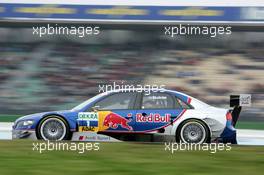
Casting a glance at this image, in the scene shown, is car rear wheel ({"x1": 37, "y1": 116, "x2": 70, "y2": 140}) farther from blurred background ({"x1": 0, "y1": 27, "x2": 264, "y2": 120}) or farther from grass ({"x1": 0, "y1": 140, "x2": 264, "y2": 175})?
blurred background ({"x1": 0, "y1": 27, "x2": 264, "y2": 120})

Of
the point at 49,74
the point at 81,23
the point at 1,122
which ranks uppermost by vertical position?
the point at 81,23

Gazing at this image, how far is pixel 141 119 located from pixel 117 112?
48cm

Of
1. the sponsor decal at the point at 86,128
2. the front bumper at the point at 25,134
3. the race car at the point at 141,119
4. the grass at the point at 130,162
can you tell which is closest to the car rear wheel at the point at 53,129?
the race car at the point at 141,119

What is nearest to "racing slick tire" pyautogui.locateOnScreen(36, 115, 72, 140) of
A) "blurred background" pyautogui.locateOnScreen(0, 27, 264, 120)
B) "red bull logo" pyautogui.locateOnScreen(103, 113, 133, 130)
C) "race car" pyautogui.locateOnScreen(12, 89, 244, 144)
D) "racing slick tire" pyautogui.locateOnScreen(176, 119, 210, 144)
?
"race car" pyautogui.locateOnScreen(12, 89, 244, 144)

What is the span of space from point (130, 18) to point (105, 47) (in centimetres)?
181

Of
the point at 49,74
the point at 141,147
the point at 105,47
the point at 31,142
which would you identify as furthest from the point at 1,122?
the point at 141,147

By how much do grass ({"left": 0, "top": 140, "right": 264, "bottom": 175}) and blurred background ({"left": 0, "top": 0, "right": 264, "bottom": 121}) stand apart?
1557 centimetres

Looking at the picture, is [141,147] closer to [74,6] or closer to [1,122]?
[1,122]

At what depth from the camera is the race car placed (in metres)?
10.3

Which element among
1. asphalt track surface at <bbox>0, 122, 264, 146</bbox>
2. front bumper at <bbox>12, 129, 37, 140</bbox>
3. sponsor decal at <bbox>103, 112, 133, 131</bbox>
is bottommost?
asphalt track surface at <bbox>0, 122, 264, 146</bbox>

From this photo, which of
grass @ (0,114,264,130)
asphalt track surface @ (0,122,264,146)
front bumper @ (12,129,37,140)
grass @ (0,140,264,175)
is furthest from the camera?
grass @ (0,114,264,130)

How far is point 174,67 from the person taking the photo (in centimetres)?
2419

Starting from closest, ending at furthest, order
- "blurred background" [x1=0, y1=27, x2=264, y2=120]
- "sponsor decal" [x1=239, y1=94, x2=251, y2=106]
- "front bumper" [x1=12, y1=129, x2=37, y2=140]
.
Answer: "sponsor decal" [x1=239, y1=94, x2=251, y2=106]
"front bumper" [x1=12, y1=129, x2=37, y2=140]
"blurred background" [x1=0, y1=27, x2=264, y2=120]

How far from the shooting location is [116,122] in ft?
34.2
